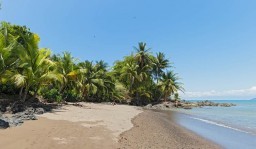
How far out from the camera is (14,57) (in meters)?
17.2

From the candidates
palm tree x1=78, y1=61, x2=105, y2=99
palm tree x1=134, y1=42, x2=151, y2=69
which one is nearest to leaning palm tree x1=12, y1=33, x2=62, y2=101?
palm tree x1=78, y1=61, x2=105, y2=99

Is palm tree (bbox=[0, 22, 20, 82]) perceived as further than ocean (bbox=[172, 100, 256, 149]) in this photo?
Yes

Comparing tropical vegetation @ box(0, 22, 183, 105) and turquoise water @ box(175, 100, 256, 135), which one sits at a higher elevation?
tropical vegetation @ box(0, 22, 183, 105)

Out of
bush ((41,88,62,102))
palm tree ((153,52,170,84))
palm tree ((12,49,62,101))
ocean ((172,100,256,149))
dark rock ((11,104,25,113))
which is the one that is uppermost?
palm tree ((153,52,170,84))

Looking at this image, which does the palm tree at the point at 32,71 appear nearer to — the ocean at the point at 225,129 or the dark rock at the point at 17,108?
the dark rock at the point at 17,108

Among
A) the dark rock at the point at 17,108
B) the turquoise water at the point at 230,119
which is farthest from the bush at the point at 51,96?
the turquoise water at the point at 230,119

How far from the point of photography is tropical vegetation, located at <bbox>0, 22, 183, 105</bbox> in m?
17.2

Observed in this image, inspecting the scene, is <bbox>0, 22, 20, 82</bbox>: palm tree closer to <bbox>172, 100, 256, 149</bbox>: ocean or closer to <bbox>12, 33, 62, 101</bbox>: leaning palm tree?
<bbox>12, 33, 62, 101</bbox>: leaning palm tree

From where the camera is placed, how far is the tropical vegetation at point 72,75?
1722 centimetres

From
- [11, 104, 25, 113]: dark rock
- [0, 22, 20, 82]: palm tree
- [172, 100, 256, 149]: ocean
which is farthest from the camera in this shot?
[0, 22, 20, 82]: palm tree

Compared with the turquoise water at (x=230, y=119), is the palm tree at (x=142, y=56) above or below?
above

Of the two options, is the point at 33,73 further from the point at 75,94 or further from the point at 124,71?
the point at 124,71

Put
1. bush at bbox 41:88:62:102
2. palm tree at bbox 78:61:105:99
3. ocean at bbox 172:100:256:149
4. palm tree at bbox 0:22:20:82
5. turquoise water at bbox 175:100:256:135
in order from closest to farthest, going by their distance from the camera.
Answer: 1. ocean at bbox 172:100:256:149
2. palm tree at bbox 0:22:20:82
3. turquoise water at bbox 175:100:256:135
4. bush at bbox 41:88:62:102
5. palm tree at bbox 78:61:105:99

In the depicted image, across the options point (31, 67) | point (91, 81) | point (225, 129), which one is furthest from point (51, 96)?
point (225, 129)
